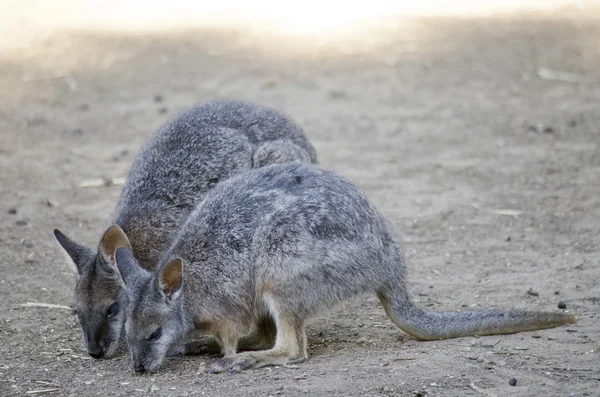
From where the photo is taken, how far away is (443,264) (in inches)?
278

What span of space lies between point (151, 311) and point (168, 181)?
1.44m

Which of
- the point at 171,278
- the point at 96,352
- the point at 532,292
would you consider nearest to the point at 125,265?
the point at 171,278

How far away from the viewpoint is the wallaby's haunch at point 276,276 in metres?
5.33

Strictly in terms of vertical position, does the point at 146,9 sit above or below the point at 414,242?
above

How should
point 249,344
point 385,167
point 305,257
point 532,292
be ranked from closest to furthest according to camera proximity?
point 305,257
point 249,344
point 532,292
point 385,167

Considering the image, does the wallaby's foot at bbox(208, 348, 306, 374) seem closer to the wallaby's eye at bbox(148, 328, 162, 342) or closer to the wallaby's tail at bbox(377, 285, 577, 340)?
the wallaby's eye at bbox(148, 328, 162, 342)

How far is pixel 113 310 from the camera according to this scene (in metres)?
5.57

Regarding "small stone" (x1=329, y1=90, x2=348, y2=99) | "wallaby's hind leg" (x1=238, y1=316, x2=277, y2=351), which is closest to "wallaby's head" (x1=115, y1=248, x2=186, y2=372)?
"wallaby's hind leg" (x1=238, y1=316, x2=277, y2=351)

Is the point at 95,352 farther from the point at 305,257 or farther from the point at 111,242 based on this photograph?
the point at 305,257

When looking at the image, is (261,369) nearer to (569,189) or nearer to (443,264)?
(443,264)

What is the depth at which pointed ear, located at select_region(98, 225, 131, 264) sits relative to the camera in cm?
564

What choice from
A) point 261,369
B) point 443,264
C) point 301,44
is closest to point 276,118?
point 443,264

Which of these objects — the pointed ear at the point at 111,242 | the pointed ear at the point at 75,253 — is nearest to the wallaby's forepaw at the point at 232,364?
the pointed ear at the point at 111,242

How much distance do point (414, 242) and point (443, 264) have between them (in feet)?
1.72
